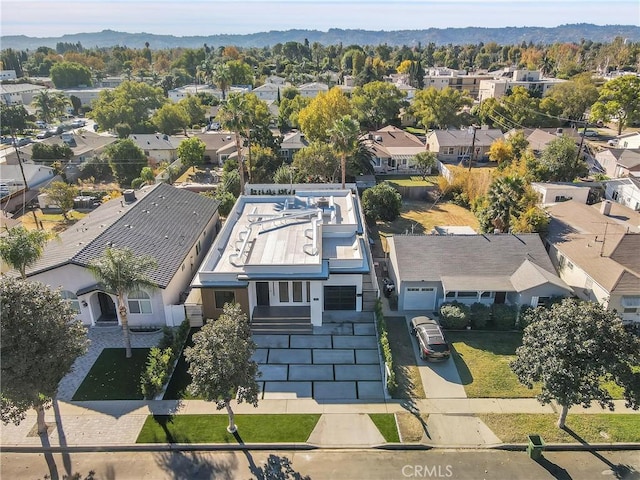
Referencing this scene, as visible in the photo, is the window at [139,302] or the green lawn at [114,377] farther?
the window at [139,302]

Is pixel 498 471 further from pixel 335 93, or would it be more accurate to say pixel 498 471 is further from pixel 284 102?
pixel 284 102

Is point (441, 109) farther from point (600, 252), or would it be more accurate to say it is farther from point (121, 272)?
point (121, 272)

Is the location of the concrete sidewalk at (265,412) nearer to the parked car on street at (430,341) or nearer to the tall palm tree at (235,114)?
the parked car on street at (430,341)

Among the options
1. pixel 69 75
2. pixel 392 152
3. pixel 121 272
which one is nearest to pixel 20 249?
pixel 121 272

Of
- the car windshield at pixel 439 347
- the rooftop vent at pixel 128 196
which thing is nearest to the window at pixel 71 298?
the rooftop vent at pixel 128 196

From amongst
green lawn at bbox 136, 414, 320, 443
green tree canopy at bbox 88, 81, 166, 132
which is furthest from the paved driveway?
green tree canopy at bbox 88, 81, 166, 132

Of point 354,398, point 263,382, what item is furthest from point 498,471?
point 263,382
